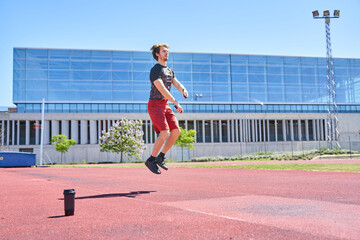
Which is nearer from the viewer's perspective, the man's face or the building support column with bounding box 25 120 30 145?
the man's face

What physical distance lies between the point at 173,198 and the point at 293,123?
194ft

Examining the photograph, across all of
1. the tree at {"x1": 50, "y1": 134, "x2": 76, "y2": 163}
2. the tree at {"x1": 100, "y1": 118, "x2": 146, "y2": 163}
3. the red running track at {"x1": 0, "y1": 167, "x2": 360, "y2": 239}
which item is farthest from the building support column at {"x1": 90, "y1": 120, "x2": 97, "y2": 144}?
the red running track at {"x1": 0, "y1": 167, "x2": 360, "y2": 239}

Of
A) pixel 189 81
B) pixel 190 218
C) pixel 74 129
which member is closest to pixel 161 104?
pixel 190 218

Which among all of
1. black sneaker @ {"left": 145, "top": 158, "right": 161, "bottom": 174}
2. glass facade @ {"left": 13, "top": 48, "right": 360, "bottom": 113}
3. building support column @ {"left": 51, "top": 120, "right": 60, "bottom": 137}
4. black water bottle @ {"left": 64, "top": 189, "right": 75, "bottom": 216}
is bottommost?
black water bottle @ {"left": 64, "top": 189, "right": 75, "bottom": 216}

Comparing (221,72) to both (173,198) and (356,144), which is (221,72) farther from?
(173,198)

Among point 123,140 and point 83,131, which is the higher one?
point 83,131

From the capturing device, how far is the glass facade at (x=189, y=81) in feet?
174

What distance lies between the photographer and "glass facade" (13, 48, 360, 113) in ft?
174

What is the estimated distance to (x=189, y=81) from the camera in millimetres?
56844

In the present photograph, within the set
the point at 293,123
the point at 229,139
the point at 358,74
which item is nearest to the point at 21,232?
the point at 229,139

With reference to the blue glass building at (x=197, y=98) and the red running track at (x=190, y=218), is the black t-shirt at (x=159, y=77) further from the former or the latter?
the blue glass building at (x=197, y=98)

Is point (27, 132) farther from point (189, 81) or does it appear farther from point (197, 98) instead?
point (197, 98)

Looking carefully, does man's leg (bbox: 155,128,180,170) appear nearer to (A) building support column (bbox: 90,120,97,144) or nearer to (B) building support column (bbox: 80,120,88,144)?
(A) building support column (bbox: 90,120,97,144)

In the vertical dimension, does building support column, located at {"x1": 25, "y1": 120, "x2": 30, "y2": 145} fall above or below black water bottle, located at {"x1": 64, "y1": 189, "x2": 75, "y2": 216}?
above
